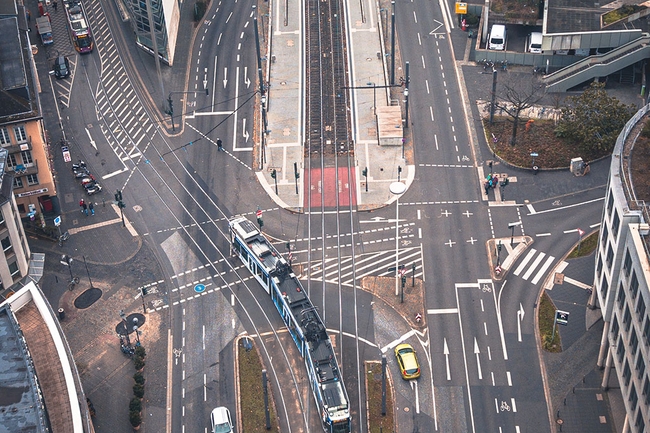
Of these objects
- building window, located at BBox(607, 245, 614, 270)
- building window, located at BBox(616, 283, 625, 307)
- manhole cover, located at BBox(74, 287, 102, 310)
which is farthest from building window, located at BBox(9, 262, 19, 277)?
building window, located at BBox(616, 283, 625, 307)

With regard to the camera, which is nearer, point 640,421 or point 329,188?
point 640,421

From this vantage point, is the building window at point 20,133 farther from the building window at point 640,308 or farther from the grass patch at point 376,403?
the building window at point 640,308

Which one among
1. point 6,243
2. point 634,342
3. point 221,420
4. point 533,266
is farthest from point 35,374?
point 533,266

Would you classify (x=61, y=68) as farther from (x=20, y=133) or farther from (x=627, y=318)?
(x=627, y=318)

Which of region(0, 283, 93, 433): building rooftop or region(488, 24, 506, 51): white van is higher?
region(488, 24, 506, 51): white van

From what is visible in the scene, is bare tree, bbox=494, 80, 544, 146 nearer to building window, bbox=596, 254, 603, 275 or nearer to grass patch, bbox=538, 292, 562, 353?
grass patch, bbox=538, 292, 562, 353

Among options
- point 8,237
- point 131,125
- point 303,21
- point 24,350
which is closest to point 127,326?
point 8,237

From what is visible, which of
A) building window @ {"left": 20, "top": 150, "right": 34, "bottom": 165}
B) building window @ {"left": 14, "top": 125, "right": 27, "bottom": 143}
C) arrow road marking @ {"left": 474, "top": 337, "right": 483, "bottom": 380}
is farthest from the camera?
building window @ {"left": 20, "top": 150, "right": 34, "bottom": 165}
